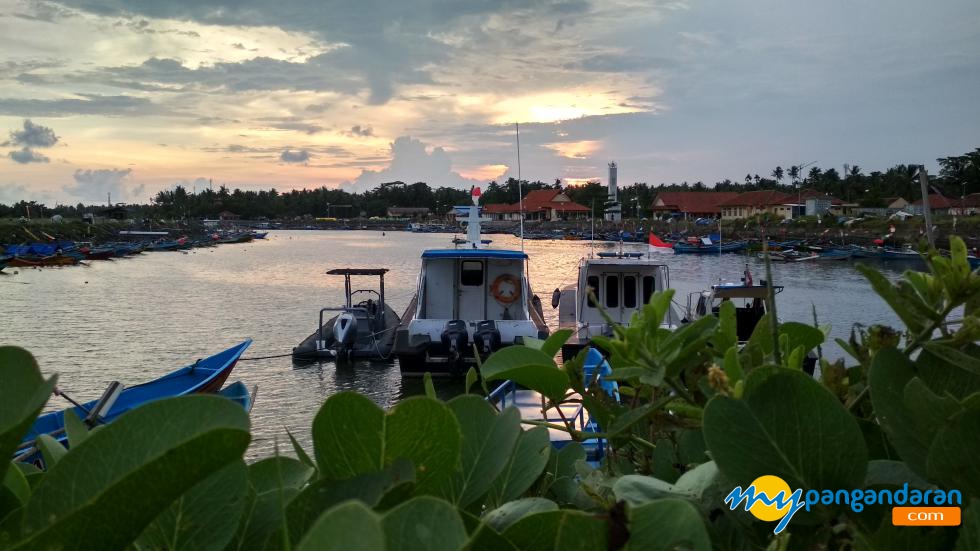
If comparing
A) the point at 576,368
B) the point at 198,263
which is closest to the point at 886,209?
the point at 198,263

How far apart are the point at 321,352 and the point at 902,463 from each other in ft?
59.2

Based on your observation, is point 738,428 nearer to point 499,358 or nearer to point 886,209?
point 499,358

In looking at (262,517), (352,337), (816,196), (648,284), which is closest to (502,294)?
(648,284)

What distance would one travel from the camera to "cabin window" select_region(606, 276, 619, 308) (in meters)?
16.5

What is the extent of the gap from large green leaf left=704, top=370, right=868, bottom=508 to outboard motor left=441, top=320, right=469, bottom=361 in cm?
1356

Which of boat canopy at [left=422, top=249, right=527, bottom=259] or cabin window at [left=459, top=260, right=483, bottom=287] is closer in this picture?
boat canopy at [left=422, top=249, right=527, bottom=259]

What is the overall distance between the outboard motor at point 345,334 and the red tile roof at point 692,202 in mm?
74646

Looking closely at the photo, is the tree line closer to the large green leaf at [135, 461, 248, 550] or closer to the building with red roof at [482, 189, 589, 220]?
the building with red roof at [482, 189, 589, 220]

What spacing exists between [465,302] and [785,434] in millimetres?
16237

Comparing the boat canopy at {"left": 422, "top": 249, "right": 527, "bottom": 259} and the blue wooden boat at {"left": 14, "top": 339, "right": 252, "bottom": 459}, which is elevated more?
the boat canopy at {"left": 422, "top": 249, "right": 527, "bottom": 259}

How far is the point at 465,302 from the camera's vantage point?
1678 centimetres

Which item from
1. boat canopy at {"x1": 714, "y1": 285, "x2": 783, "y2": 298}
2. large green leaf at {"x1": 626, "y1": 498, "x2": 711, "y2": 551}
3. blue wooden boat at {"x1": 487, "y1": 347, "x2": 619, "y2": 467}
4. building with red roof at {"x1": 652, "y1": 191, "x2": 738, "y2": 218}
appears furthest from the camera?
building with red roof at {"x1": 652, "y1": 191, "x2": 738, "y2": 218}

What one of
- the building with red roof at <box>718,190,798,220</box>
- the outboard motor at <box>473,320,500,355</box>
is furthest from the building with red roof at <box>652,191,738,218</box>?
the outboard motor at <box>473,320,500,355</box>

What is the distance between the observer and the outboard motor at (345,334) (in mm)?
17408
